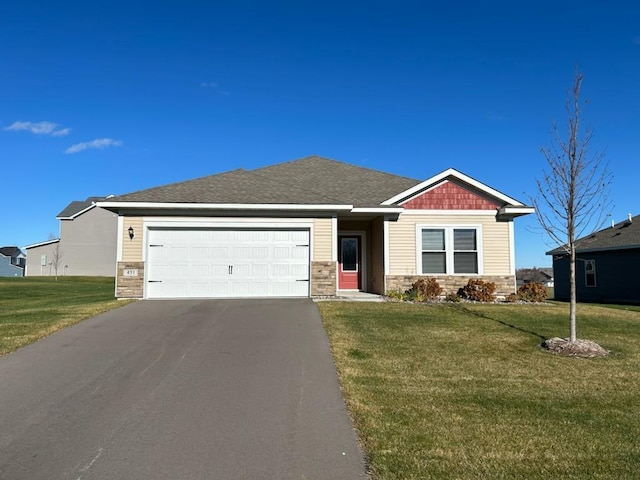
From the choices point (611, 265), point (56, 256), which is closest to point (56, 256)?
point (56, 256)

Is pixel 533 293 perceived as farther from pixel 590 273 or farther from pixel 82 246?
pixel 82 246

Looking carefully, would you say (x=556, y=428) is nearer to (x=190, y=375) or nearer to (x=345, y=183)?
(x=190, y=375)

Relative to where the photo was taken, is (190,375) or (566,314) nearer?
(190,375)

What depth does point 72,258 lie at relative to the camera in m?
41.2

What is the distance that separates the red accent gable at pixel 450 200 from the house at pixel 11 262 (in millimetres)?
50845

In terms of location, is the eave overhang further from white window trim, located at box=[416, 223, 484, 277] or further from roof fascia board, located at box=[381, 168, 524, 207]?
white window trim, located at box=[416, 223, 484, 277]

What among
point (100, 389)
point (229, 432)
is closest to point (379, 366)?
point (229, 432)

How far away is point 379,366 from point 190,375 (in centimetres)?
263

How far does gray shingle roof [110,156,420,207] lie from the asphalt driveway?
5.78 meters

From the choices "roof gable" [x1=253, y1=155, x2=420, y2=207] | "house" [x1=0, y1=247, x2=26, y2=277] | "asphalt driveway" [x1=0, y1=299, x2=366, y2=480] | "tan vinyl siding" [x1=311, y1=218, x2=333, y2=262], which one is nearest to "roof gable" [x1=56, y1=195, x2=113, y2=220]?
"house" [x1=0, y1=247, x2=26, y2=277]

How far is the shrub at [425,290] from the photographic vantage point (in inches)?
577

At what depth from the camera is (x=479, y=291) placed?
14867 mm

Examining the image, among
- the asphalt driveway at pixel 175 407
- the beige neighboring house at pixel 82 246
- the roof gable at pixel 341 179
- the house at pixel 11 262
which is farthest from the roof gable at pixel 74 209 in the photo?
the asphalt driveway at pixel 175 407

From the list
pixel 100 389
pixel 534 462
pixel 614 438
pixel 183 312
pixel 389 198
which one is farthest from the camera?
pixel 389 198
